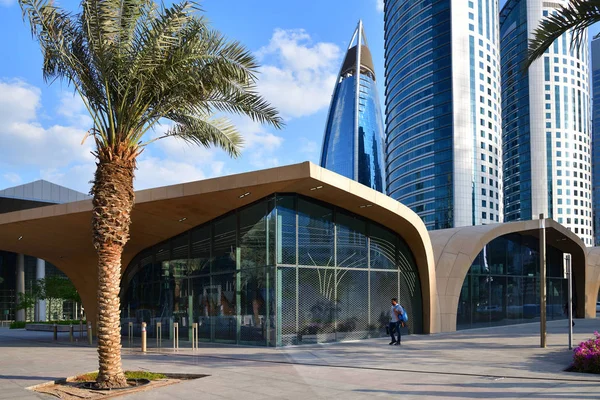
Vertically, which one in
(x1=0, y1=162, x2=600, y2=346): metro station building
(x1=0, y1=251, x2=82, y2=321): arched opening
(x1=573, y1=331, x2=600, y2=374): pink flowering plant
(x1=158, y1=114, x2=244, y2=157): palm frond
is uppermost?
(x1=158, y1=114, x2=244, y2=157): palm frond

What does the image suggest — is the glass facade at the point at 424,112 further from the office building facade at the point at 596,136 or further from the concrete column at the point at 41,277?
the concrete column at the point at 41,277

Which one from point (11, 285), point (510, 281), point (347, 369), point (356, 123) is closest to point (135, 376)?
point (347, 369)

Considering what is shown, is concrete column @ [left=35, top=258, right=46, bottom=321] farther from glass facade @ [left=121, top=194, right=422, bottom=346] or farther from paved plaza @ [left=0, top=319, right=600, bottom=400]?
paved plaza @ [left=0, top=319, right=600, bottom=400]

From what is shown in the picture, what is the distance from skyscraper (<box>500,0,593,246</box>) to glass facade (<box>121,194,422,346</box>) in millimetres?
120633

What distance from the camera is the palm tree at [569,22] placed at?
1055 cm

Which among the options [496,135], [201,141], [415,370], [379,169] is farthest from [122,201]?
[379,169]

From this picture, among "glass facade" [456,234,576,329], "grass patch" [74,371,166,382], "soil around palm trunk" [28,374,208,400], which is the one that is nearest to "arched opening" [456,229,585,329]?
"glass facade" [456,234,576,329]

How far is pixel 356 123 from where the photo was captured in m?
146

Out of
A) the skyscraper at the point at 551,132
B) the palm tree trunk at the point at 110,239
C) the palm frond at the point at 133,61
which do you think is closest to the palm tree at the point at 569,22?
the palm frond at the point at 133,61

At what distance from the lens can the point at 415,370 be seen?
480 inches

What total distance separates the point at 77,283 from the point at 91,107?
17.6m

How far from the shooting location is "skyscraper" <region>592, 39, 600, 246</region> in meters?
166

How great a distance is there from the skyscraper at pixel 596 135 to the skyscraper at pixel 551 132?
27.3 m

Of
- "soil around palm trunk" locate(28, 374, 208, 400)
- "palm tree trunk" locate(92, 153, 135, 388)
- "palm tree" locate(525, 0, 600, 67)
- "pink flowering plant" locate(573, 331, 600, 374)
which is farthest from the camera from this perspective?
"pink flowering plant" locate(573, 331, 600, 374)
